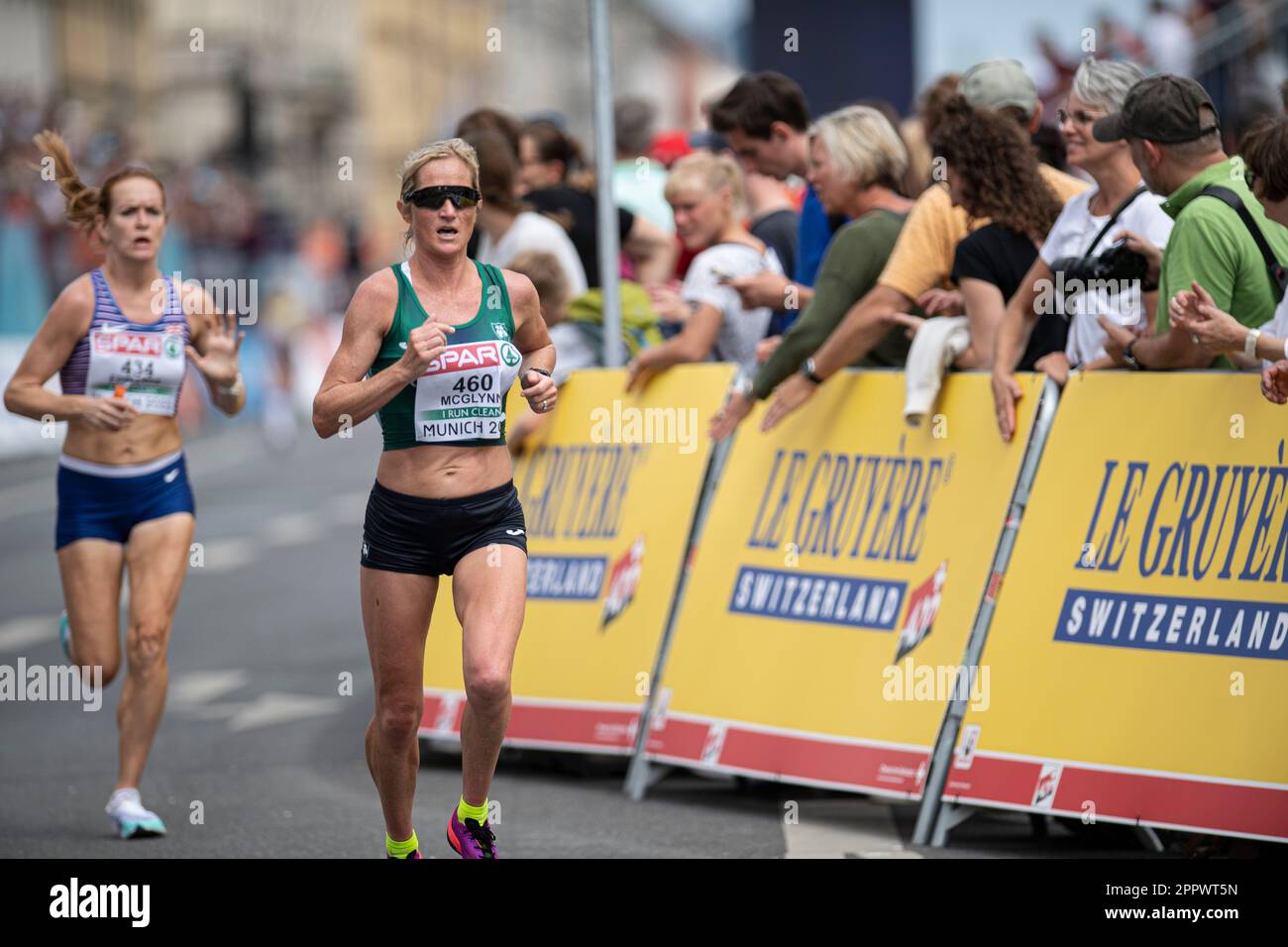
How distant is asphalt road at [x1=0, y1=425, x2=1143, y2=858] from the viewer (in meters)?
7.37

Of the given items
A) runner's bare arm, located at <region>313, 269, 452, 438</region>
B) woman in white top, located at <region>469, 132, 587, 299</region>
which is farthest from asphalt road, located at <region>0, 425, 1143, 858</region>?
woman in white top, located at <region>469, 132, 587, 299</region>

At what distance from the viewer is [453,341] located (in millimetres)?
6102

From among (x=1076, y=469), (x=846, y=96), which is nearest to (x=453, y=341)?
(x=1076, y=469)

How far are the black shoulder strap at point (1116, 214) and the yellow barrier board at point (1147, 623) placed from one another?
0.43m

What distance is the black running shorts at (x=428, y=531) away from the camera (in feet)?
20.2

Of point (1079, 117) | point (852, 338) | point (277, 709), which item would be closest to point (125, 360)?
point (852, 338)

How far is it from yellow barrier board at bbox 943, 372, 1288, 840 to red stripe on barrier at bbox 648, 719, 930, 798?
0.24 meters

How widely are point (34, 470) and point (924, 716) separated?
59.8ft

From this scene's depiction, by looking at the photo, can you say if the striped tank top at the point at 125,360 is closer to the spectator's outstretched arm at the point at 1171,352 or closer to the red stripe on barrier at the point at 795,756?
the red stripe on barrier at the point at 795,756

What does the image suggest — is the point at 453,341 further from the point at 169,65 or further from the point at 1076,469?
the point at 169,65

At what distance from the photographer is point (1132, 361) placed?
712 centimetres

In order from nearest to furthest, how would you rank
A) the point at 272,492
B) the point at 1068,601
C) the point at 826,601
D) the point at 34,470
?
the point at 1068,601
the point at 826,601
the point at 272,492
the point at 34,470

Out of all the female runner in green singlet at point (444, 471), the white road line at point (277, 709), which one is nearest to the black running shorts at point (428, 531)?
the female runner in green singlet at point (444, 471)

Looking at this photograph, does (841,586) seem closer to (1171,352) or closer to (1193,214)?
(1171,352)
